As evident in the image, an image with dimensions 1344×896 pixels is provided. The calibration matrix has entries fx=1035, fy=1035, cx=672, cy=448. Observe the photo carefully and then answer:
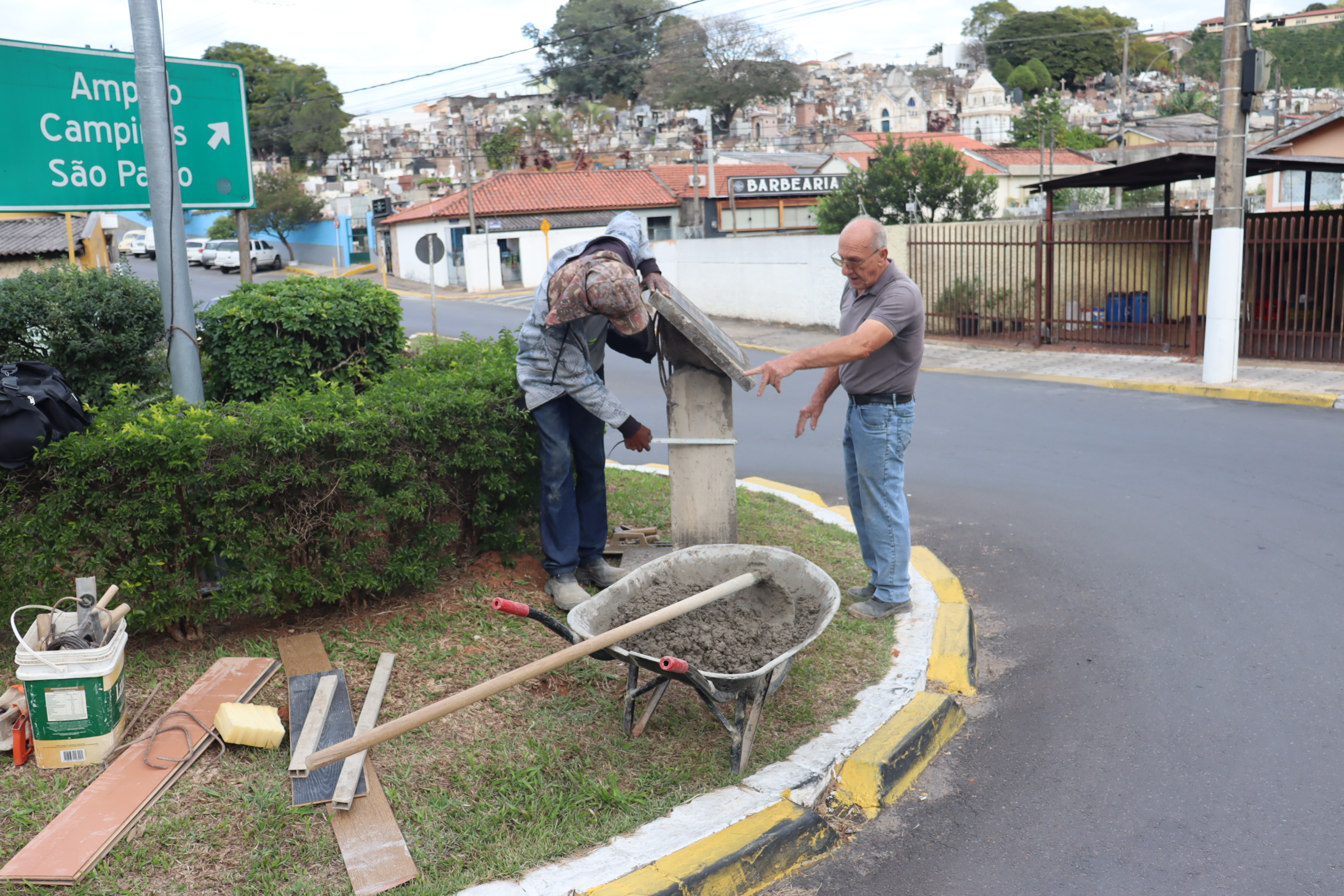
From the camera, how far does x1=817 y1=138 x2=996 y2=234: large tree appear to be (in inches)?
951

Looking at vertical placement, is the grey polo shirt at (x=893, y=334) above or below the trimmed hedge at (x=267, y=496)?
above

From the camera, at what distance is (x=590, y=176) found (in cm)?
4600

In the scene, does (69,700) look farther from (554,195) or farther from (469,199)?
(554,195)

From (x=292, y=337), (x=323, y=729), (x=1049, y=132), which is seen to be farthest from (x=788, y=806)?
(x=1049, y=132)

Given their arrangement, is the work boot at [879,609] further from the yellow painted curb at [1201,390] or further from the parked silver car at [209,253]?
the parked silver car at [209,253]

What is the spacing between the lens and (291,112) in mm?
74375

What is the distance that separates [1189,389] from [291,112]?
2922 inches

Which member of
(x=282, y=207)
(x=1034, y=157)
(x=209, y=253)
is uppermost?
(x=1034, y=157)

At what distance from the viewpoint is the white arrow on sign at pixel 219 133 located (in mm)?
4949

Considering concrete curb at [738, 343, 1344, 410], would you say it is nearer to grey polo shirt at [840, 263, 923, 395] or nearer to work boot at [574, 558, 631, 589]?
grey polo shirt at [840, 263, 923, 395]

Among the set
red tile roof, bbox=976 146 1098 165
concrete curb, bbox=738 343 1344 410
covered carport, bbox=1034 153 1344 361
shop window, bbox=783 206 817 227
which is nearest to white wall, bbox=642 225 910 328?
covered carport, bbox=1034 153 1344 361

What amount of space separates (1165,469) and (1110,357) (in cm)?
750

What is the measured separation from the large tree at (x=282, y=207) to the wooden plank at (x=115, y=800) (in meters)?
48.8

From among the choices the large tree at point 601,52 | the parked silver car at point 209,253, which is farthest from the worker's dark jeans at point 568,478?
the large tree at point 601,52
